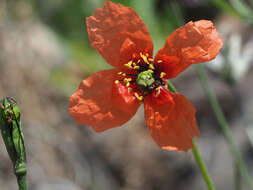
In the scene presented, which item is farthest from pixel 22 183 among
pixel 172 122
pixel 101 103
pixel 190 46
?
pixel 190 46

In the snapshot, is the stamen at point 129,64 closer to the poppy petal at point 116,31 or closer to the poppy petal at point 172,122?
the poppy petal at point 116,31

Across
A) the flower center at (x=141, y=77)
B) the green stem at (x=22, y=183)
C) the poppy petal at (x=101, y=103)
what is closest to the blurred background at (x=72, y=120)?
the flower center at (x=141, y=77)

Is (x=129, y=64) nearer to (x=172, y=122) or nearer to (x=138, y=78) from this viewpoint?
(x=138, y=78)

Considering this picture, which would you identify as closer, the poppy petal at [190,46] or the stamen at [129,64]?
the poppy petal at [190,46]

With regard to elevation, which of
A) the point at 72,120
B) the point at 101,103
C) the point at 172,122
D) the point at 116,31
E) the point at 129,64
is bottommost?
the point at 72,120

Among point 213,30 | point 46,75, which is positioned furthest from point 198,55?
point 46,75

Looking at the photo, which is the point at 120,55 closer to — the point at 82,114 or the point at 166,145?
the point at 82,114

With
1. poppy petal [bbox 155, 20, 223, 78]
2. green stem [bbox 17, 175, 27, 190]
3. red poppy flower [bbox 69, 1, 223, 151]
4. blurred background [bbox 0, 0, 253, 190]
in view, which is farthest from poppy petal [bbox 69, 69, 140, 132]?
blurred background [bbox 0, 0, 253, 190]
